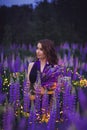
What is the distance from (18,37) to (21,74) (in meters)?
12.0

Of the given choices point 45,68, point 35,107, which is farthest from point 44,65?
point 35,107

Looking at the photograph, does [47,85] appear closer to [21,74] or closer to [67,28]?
[21,74]

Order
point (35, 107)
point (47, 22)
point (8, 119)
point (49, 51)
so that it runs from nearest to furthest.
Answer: point (8, 119) → point (35, 107) → point (49, 51) → point (47, 22)

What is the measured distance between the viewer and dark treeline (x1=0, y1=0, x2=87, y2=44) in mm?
18531

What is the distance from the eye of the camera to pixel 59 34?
1880 cm

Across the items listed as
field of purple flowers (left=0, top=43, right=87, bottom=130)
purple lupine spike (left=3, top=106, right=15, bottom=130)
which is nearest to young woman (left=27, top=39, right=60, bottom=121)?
field of purple flowers (left=0, top=43, right=87, bottom=130)

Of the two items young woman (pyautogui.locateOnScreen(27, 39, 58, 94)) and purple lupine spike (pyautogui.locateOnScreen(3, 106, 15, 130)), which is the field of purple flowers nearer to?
purple lupine spike (pyautogui.locateOnScreen(3, 106, 15, 130))

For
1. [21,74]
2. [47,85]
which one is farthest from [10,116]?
[21,74]

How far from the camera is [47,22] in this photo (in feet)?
60.8

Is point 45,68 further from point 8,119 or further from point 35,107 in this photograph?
point 8,119

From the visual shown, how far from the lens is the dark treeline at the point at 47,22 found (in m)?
18.5

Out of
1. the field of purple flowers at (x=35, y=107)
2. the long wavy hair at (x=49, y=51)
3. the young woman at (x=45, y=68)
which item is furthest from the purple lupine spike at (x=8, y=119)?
the long wavy hair at (x=49, y=51)

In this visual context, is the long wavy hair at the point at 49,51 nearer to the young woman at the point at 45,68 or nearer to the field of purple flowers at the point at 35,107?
the young woman at the point at 45,68

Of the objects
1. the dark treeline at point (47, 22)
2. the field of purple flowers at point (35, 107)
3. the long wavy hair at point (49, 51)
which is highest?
the dark treeline at point (47, 22)
